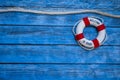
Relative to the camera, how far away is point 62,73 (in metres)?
2.35

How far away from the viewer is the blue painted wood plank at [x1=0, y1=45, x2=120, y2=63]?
232 cm

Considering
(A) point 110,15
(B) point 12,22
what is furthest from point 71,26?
(B) point 12,22

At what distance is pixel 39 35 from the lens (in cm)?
235

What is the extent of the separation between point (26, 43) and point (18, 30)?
0.12 metres

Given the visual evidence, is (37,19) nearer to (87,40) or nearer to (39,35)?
Answer: (39,35)

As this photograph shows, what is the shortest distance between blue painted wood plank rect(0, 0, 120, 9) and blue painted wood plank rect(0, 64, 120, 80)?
1.51 feet

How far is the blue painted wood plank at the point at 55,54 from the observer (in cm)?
232

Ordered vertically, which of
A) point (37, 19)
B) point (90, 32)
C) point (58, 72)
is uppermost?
point (37, 19)

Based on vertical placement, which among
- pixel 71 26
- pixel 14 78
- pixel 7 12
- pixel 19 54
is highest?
pixel 7 12

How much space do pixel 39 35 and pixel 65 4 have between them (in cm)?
32

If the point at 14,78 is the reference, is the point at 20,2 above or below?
above

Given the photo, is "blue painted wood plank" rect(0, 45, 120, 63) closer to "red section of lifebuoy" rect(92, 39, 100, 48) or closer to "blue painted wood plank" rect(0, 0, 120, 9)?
"red section of lifebuoy" rect(92, 39, 100, 48)

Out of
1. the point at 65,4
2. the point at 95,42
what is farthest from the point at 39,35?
the point at 95,42

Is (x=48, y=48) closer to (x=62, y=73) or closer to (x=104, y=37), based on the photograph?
(x=62, y=73)
